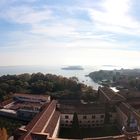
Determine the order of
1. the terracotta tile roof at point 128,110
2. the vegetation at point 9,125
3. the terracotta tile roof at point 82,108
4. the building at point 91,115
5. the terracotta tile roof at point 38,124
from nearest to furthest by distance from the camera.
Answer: the terracotta tile roof at point 38,124 < the building at point 91,115 < the terracotta tile roof at point 128,110 < the vegetation at point 9,125 < the terracotta tile roof at point 82,108

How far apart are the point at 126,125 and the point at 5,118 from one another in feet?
32.9

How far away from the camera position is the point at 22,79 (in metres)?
35.7

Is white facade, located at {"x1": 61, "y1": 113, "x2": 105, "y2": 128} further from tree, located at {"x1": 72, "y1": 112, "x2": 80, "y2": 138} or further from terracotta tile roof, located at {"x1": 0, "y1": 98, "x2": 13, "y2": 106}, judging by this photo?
terracotta tile roof, located at {"x1": 0, "y1": 98, "x2": 13, "y2": 106}

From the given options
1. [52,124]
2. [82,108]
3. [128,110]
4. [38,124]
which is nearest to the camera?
[38,124]

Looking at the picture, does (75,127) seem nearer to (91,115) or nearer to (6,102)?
(91,115)

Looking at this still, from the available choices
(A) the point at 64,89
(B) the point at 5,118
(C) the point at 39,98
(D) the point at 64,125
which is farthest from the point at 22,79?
(D) the point at 64,125

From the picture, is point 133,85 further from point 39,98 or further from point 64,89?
point 39,98

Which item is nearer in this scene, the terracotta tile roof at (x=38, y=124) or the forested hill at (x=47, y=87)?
the terracotta tile roof at (x=38, y=124)

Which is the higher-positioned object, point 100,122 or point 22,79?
point 22,79

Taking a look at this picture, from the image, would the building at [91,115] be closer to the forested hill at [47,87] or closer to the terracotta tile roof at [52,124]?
the terracotta tile roof at [52,124]

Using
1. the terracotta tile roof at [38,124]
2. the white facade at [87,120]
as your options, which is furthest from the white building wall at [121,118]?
the terracotta tile roof at [38,124]

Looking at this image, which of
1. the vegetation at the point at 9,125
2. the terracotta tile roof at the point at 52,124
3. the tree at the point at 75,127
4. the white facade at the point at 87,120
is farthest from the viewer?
the white facade at the point at 87,120

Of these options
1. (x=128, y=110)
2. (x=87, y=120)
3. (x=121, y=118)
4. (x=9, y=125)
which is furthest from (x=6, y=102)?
(x=128, y=110)

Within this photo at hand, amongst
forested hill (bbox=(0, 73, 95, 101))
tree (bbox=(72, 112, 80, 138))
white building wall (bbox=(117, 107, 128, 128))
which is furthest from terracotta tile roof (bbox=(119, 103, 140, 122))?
forested hill (bbox=(0, 73, 95, 101))
